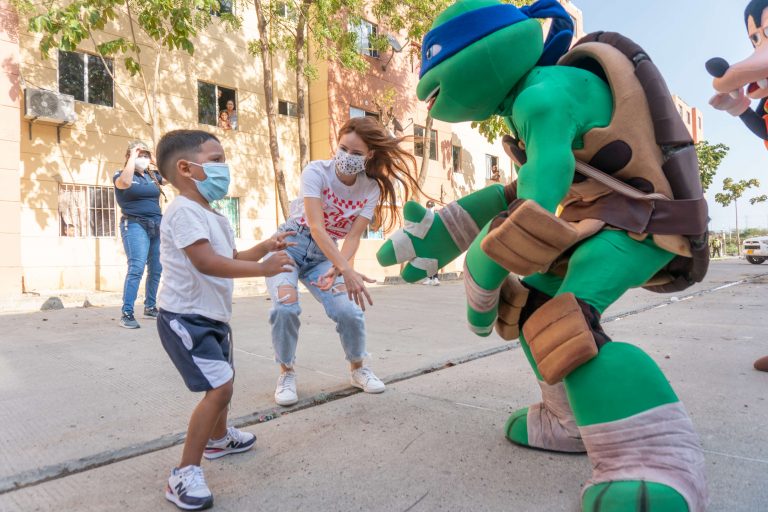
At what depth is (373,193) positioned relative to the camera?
2830 mm

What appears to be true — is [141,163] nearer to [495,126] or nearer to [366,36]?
[495,126]

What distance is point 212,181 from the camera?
1.95 metres

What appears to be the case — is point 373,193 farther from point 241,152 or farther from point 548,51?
point 241,152

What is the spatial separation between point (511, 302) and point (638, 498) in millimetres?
709

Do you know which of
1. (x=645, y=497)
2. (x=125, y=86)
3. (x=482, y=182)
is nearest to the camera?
(x=645, y=497)

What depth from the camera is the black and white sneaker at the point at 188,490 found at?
5.03ft

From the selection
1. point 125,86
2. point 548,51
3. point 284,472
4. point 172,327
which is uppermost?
point 125,86

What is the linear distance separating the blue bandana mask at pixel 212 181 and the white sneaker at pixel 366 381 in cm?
125

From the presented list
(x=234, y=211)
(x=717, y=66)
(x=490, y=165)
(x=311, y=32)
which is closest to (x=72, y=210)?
(x=234, y=211)

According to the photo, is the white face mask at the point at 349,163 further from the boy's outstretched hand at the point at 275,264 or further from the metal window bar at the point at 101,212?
the metal window bar at the point at 101,212

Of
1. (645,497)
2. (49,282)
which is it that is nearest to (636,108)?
(645,497)

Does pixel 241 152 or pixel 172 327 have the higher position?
pixel 241 152

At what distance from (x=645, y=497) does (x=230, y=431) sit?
143cm

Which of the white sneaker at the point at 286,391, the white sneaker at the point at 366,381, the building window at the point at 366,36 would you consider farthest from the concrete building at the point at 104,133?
the white sneaker at the point at 286,391
